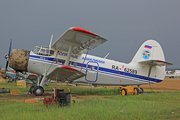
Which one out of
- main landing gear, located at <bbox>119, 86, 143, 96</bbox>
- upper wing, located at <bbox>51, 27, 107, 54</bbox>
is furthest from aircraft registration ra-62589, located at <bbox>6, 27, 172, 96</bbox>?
main landing gear, located at <bbox>119, 86, 143, 96</bbox>

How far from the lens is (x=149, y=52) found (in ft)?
44.9

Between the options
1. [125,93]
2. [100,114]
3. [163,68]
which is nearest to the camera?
[100,114]

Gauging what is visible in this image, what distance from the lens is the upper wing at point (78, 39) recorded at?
772 centimetres

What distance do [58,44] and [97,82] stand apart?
14.2 ft

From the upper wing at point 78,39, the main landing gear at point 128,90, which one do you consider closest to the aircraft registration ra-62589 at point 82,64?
the upper wing at point 78,39

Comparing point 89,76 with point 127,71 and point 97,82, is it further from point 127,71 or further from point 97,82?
point 127,71

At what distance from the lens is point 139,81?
509 inches

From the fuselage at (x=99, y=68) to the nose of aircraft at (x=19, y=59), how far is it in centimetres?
29

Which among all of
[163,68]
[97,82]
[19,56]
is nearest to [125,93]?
[97,82]

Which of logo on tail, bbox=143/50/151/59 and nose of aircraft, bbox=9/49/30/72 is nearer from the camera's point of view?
nose of aircraft, bbox=9/49/30/72

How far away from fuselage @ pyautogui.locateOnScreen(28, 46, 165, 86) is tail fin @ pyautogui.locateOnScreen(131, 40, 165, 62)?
82cm

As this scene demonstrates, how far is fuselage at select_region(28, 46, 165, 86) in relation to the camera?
10.2 meters

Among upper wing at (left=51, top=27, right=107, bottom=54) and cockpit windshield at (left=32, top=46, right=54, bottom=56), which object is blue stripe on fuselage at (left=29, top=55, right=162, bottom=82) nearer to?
cockpit windshield at (left=32, top=46, right=54, bottom=56)

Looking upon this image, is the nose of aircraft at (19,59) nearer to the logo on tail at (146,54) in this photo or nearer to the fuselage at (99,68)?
the fuselage at (99,68)
